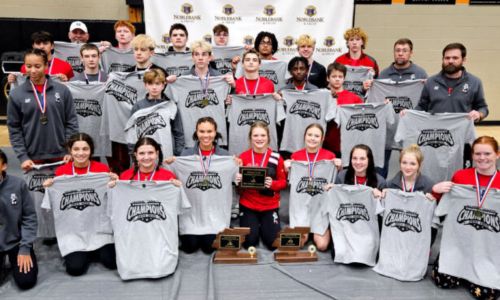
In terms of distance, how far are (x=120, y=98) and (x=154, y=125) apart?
68cm

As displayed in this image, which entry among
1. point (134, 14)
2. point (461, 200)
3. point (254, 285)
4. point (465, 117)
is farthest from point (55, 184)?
point (134, 14)

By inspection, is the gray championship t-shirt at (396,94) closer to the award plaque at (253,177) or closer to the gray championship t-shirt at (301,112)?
the gray championship t-shirt at (301,112)

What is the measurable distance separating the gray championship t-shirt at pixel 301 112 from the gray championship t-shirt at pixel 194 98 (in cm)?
69

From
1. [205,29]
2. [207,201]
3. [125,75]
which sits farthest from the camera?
[205,29]

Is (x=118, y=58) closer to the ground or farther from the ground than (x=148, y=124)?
farther from the ground

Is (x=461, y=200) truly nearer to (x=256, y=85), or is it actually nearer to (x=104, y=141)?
(x=256, y=85)

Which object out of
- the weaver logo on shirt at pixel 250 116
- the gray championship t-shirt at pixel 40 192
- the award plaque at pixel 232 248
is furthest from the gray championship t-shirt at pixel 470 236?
the gray championship t-shirt at pixel 40 192

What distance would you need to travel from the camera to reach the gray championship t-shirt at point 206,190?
3.87 meters

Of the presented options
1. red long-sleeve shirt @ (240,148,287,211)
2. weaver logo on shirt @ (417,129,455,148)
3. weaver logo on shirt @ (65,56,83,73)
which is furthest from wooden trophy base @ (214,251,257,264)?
weaver logo on shirt @ (65,56,83,73)

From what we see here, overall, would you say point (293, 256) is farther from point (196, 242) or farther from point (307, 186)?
point (196, 242)

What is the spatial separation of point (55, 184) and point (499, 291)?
3539mm

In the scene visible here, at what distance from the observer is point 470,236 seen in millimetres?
3318

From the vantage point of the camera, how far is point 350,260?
144 inches

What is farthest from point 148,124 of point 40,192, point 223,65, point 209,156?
point 223,65
